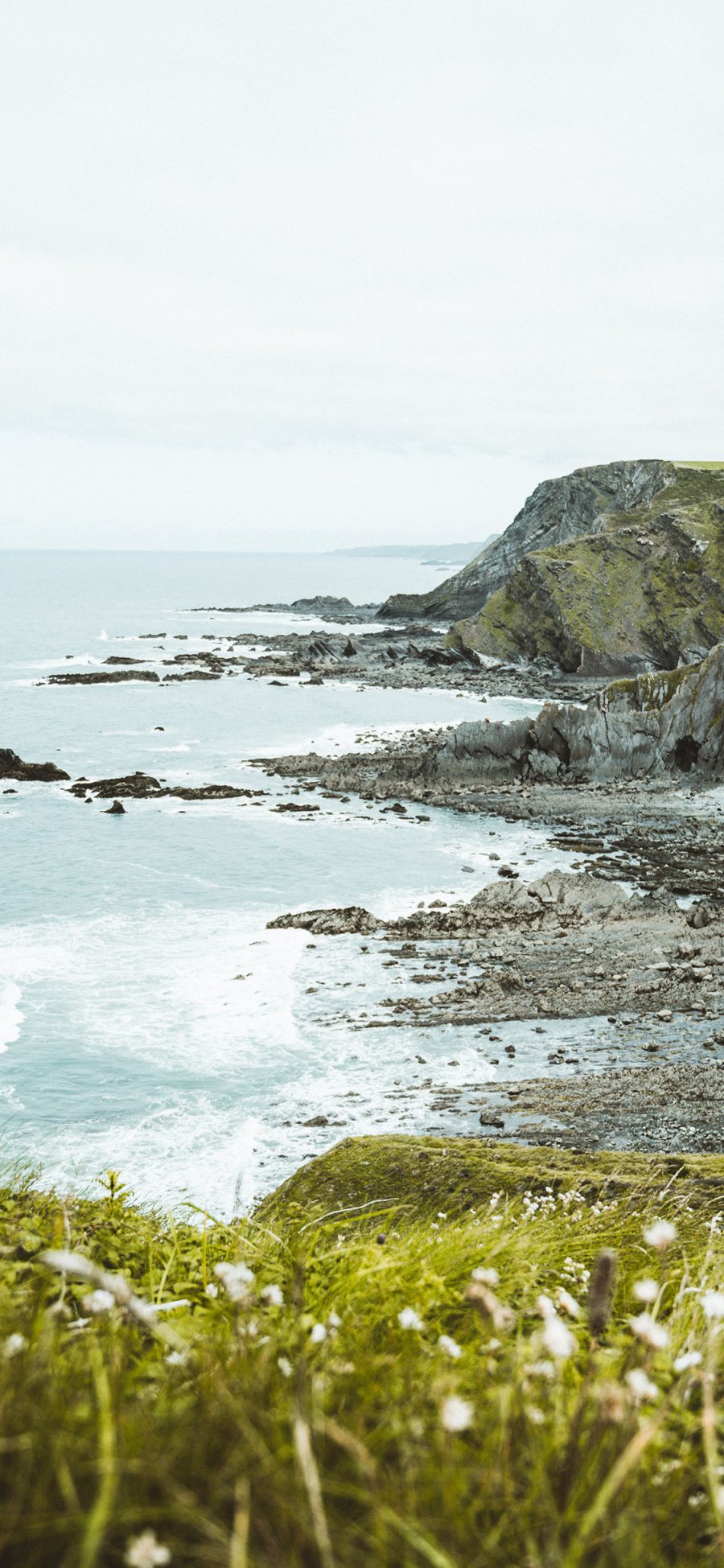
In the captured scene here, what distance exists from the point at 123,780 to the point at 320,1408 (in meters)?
48.6

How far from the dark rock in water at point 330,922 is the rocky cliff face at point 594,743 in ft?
71.3

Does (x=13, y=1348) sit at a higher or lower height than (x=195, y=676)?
higher

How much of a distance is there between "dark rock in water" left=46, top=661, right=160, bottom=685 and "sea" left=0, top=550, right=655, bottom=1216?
23.1m

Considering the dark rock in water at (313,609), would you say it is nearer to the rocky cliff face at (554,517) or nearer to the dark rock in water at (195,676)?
the rocky cliff face at (554,517)

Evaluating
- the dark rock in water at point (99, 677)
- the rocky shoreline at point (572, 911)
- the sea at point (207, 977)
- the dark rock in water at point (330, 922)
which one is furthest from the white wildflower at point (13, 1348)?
the dark rock in water at point (99, 677)

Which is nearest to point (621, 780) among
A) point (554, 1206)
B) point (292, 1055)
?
point (292, 1055)

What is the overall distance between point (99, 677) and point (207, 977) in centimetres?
6564

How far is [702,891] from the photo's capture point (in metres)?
32.5

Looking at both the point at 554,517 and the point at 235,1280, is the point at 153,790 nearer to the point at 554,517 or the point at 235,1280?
the point at 235,1280

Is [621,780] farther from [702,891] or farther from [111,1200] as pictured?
[111,1200]

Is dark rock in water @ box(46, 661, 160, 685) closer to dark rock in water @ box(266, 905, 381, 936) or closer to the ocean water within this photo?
the ocean water

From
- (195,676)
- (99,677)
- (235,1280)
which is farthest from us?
(195,676)

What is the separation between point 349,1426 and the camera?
2176 millimetres

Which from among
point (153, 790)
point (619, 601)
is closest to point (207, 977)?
point (153, 790)
